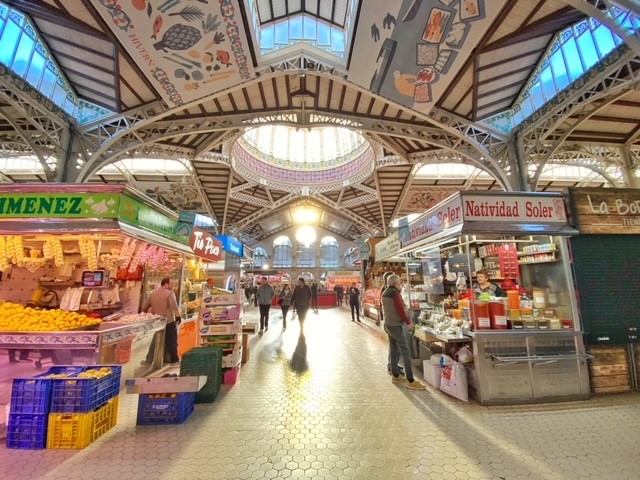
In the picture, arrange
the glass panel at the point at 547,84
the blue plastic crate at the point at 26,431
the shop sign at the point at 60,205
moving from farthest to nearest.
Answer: the glass panel at the point at 547,84, the shop sign at the point at 60,205, the blue plastic crate at the point at 26,431

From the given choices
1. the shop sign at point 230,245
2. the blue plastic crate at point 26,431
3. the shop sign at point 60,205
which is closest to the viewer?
the blue plastic crate at point 26,431

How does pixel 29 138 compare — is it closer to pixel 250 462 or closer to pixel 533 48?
pixel 250 462

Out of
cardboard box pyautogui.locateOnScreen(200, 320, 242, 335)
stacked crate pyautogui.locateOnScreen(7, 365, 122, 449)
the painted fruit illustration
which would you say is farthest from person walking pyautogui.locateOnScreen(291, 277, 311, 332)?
the painted fruit illustration

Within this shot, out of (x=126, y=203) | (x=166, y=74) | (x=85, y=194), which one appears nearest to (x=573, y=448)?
(x=126, y=203)

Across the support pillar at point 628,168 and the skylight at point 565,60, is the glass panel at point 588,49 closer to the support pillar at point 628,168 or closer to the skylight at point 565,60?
the skylight at point 565,60

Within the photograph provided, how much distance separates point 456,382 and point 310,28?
11.3 meters

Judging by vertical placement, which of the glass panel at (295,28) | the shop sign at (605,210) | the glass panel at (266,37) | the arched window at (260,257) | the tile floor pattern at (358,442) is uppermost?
the glass panel at (295,28)

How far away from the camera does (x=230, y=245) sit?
9.55m

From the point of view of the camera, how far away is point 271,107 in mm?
11164

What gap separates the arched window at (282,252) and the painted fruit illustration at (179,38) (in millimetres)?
25651

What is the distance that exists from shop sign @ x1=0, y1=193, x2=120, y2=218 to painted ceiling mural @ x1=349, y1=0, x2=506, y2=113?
6620mm

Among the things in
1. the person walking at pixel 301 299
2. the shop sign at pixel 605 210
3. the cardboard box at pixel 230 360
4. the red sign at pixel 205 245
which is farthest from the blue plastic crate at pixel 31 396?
the shop sign at pixel 605 210

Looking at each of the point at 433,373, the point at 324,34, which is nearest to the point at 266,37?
the point at 324,34

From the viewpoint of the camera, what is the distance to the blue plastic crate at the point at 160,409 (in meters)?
3.07
